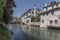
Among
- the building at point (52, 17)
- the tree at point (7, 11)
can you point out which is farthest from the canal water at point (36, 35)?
the building at point (52, 17)

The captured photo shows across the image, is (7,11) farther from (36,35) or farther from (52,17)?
(52,17)

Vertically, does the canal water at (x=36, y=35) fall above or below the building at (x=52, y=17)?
below

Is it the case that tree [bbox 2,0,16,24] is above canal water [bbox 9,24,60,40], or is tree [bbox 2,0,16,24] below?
above

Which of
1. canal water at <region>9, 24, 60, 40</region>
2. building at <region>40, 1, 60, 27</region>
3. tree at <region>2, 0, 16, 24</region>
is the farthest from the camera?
building at <region>40, 1, 60, 27</region>

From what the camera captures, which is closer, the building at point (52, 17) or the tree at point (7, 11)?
the tree at point (7, 11)

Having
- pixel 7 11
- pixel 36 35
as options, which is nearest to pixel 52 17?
pixel 36 35

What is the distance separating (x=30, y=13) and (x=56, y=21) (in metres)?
45.1

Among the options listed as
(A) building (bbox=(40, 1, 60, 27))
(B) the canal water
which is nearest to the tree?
(B) the canal water

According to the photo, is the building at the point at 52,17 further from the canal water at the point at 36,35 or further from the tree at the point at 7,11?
the tree at the point at 7,11

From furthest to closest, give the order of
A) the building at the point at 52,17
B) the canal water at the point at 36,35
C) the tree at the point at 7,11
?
the building at the point at 52,17 → the canal water at the point at 36,35 → the tree at the point at 7,11

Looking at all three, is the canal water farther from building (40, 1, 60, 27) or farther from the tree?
building (40, 1, 60, 27)

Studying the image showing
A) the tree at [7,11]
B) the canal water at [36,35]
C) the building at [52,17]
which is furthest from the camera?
the building at [52,17]

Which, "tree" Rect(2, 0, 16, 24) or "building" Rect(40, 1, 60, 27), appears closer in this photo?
"tree" Rect(2, 0, 16, 24)

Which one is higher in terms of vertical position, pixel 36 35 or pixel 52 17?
pixel 52 17
